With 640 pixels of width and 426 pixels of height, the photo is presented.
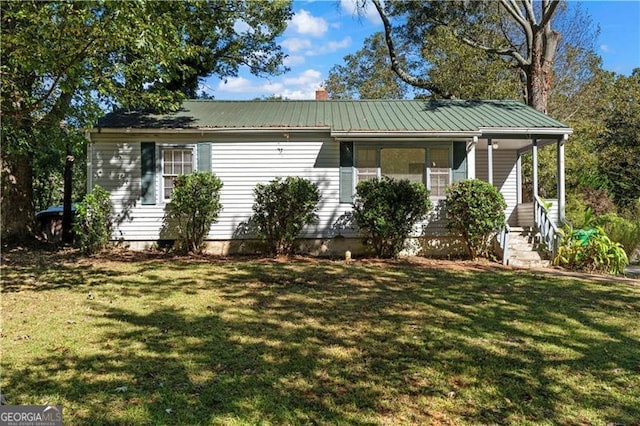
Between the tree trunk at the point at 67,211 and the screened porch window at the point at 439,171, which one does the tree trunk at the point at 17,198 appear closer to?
the tree trunk at the point at 67,211

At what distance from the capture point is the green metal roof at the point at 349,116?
1052cm

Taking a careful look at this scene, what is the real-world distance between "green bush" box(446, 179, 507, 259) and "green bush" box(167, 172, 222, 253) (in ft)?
18.1

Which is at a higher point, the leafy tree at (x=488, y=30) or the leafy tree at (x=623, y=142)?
the leafy tree at (x=488, y=30)

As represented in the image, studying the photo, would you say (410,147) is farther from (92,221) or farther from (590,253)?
(92,221)

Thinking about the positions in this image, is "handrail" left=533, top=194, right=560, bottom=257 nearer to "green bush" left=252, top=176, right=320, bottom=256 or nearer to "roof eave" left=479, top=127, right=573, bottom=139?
"roof eave" left=479, top=127, right=573, bottom=139

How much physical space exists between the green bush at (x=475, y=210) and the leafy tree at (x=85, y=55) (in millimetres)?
6812

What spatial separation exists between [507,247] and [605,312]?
4.18 m

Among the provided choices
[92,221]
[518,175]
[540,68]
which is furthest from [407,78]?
[92,221]

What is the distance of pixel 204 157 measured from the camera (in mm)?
10539

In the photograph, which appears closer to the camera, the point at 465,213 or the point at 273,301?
the point at 273,301

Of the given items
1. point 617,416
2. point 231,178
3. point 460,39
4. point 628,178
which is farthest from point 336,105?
point 628,178

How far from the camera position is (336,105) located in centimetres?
1280

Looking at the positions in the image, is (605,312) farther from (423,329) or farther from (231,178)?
(231,178)

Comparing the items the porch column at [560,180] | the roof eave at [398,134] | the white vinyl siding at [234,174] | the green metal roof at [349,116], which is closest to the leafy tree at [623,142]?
the green metal roof at [349,116]
